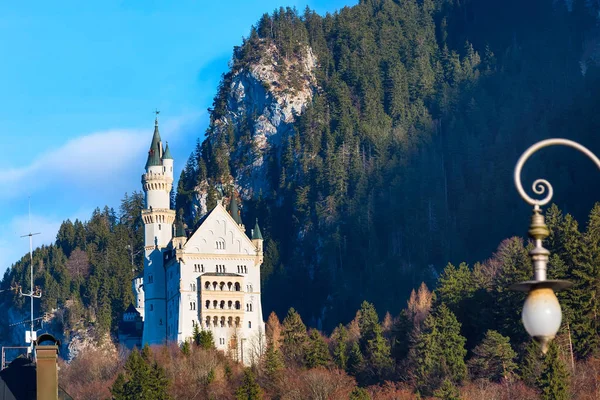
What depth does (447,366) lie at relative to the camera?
100500 mm

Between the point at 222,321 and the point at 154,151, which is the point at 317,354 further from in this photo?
the point at 154,151

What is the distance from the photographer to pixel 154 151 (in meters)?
154

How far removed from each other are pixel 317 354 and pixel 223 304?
25.3 meters

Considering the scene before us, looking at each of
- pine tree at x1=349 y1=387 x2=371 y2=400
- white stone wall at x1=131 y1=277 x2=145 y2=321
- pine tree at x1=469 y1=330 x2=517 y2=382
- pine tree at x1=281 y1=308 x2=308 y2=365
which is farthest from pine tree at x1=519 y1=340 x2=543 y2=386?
white stone wall at x1=131 y1=277 x2=145 y2=321

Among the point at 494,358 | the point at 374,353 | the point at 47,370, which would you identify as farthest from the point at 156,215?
the point at 47,370

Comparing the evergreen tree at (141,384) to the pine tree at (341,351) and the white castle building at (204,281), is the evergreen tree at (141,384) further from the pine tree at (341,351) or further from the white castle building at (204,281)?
the white castle building at (204,281)

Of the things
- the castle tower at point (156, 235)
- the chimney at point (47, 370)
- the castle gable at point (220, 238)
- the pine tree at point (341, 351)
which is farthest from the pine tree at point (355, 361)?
the chimney at point (47, 370)

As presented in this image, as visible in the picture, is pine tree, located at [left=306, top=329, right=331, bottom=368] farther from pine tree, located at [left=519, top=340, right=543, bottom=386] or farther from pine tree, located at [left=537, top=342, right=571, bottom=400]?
pine tree, located at [left=537, top=342, right=571, bottom=400]

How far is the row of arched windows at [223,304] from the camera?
13800 cm

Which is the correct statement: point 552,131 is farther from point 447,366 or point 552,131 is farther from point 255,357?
point 447,366

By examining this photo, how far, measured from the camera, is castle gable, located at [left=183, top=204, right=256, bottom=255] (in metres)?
141

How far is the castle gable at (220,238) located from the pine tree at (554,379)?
199 ft

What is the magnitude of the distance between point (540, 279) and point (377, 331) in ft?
321

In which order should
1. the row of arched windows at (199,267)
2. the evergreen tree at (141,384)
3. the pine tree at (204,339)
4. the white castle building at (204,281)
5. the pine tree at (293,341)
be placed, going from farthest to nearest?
the row of arched windows at (199,267) → the white castle building at (204,281) → the pine tree at (204,339) → the pine tree at (293,341) → the evergreen tree at (141,384)
